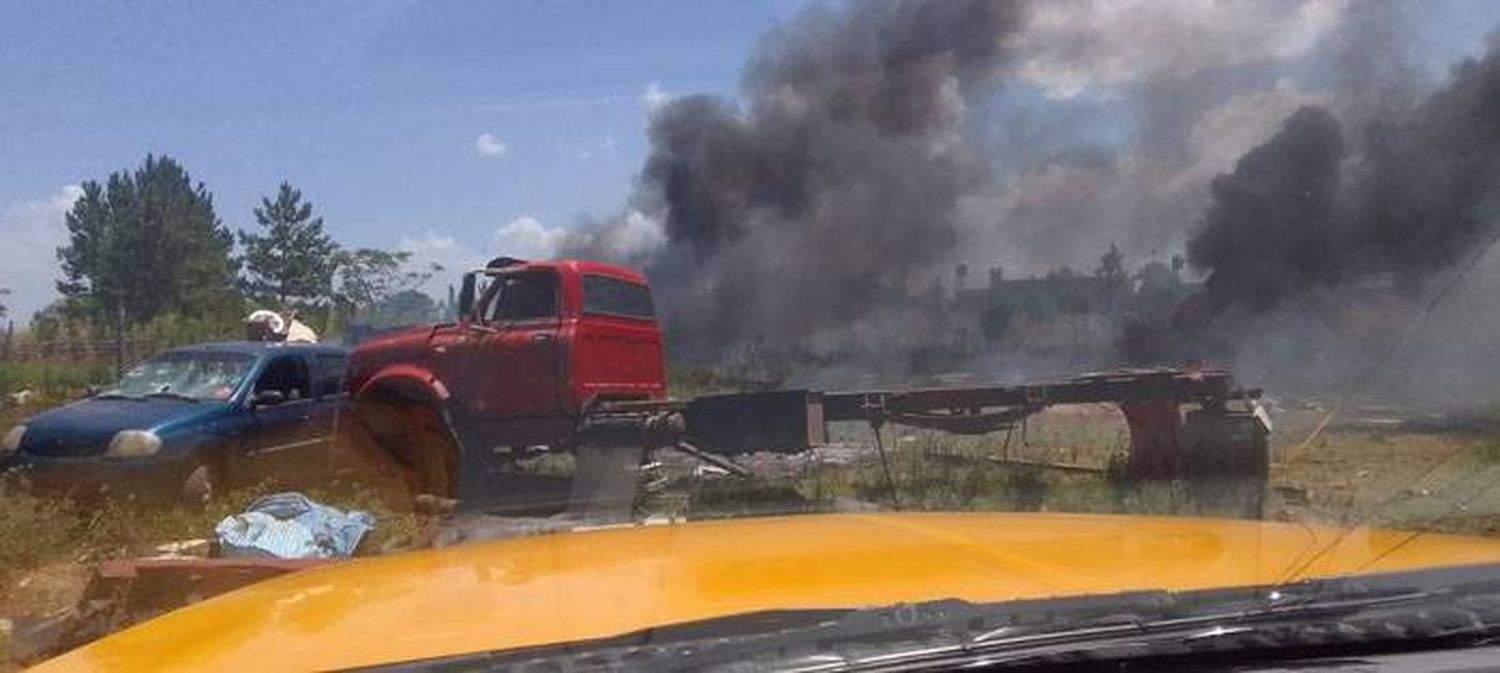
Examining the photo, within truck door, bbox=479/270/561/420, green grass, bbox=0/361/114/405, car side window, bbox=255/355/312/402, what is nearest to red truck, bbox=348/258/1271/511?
truck door, bbox=479/270/561/420

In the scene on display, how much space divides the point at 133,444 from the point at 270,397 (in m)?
1.20

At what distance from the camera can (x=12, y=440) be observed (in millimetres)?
10305

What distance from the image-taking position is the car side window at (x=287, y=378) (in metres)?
11.3

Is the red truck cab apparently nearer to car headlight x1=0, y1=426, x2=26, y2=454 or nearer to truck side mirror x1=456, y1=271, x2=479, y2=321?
truck side mirror x1=456, y1=271, x2=479, y2=321

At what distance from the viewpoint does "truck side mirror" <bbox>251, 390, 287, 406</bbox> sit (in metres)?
11.2

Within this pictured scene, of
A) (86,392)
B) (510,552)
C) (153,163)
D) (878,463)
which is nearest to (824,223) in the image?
(878,463)

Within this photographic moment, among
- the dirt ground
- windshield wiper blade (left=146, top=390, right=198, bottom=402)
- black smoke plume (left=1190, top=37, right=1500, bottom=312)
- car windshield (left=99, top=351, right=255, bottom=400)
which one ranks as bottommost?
the dirt ground

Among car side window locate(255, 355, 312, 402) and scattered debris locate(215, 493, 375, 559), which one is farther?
car side window locate(255, 355, 312, 402)

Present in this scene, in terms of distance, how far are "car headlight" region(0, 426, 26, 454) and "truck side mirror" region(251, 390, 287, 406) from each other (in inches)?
59.8

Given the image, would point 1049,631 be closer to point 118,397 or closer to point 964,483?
point 964,483

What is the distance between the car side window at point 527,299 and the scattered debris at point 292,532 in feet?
7.07

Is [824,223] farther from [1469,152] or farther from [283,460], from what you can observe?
[1469,152]

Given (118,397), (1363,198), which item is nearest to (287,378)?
(118,397)

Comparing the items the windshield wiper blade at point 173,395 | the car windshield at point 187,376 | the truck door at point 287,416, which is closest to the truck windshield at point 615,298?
the truck door at point 287,416
